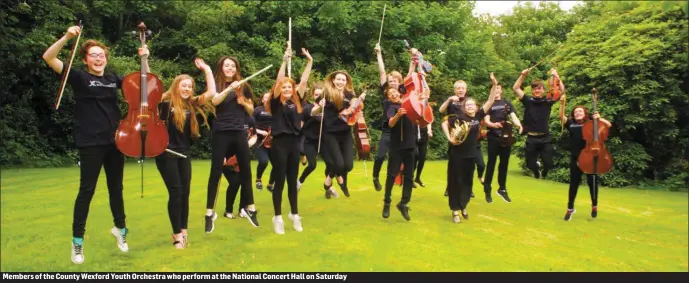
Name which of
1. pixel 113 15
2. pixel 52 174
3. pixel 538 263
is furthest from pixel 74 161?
pixel 538 263

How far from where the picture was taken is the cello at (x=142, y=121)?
4.97m

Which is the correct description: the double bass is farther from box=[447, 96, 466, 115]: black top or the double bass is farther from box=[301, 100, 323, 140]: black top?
box=[301, 100, 323, 140]: black top

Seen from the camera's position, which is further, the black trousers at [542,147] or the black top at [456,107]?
the black trousers at [542,147]

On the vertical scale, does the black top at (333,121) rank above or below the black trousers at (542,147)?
above

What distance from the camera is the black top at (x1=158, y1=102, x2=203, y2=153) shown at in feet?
18.8

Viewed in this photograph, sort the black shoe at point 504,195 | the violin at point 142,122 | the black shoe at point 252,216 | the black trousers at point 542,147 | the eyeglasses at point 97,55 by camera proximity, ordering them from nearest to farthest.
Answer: the violin at point 142,122 → the eyeglasses at point 97,55 → the black shoe at point 252,216 → the black trousers at point 542,147 → the black shoe at point 504,195

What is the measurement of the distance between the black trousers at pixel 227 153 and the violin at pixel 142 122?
1076 mm

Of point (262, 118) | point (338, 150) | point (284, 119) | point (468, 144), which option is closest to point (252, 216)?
point (284, 119)

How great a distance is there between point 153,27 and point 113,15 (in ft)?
6.17

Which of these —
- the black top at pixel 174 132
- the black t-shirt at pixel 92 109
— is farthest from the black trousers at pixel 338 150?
the black t-shirt at pixel 92 109

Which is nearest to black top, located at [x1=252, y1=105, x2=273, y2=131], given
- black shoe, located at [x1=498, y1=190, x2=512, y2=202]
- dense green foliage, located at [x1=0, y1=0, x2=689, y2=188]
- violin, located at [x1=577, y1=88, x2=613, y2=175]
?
black shoe, located at [x1=498, y1=190, x2=512, y2=202]

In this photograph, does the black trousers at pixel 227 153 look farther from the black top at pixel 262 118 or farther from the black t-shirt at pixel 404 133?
the black top at pixel 262 118

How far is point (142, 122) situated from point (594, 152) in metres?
6.35

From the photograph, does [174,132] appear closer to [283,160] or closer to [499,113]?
[283,160]
